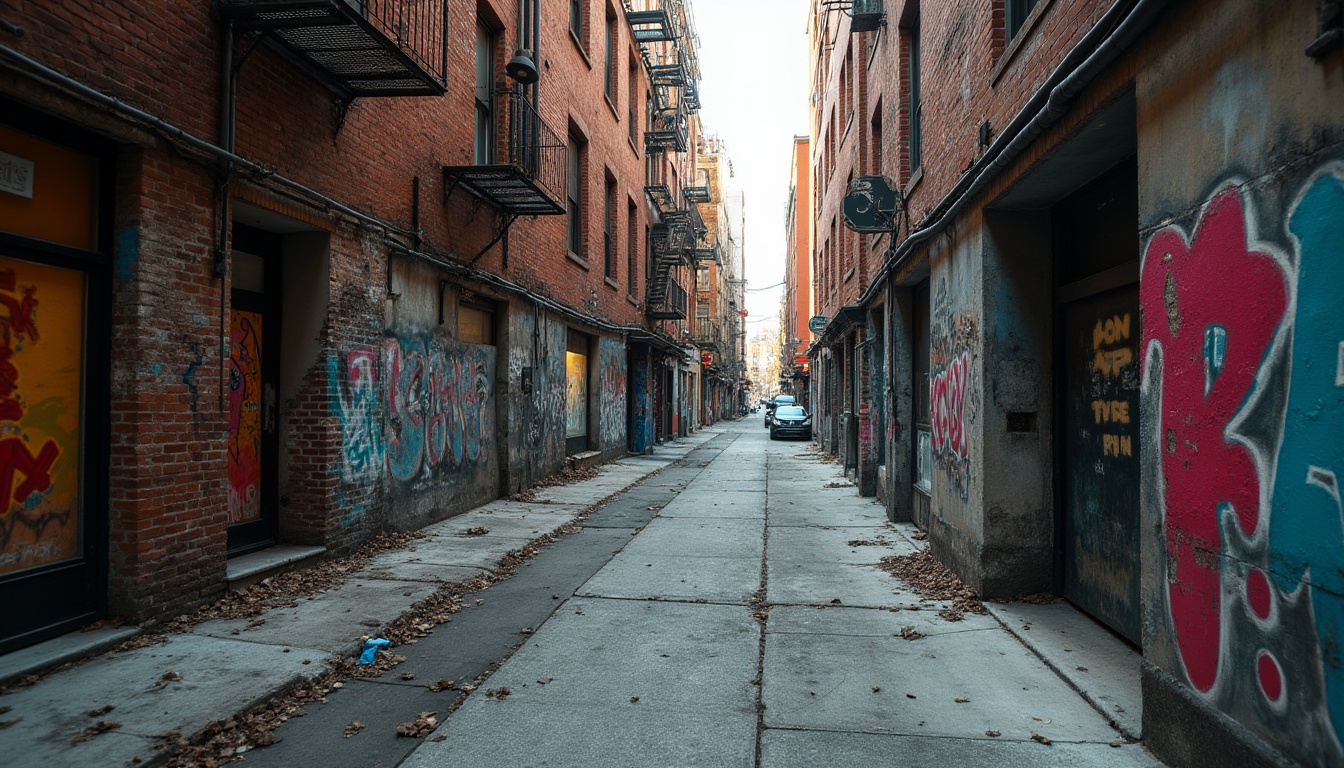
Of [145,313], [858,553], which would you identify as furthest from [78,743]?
[858,553]

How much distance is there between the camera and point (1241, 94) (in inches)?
116

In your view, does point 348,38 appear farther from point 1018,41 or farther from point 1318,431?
point 1318,431

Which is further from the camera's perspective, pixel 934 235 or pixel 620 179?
Answer: pixel 620 179

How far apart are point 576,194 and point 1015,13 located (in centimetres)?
1124

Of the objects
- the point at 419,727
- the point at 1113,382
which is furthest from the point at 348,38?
the point at 1113,382

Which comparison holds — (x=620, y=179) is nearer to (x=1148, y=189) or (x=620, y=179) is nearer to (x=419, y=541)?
(x=419, y=541)

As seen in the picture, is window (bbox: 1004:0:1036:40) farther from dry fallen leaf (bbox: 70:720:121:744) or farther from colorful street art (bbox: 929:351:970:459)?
dry fallen leaf (bbox: 70:720:121:744)

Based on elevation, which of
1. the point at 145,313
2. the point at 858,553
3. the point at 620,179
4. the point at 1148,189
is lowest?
the point at 858,553

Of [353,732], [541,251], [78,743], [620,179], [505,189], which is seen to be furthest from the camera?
[620,179]

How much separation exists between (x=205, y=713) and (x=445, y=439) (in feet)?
19.2

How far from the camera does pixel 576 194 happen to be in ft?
53.1

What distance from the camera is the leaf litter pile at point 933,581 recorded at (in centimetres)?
591

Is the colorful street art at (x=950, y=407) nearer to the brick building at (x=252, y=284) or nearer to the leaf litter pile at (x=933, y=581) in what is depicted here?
the leaf litter pile at (x=933, y=581)

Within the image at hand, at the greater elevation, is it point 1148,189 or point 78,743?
point 1148,189
